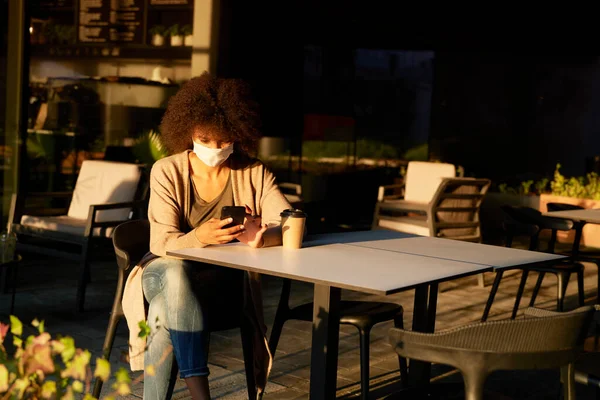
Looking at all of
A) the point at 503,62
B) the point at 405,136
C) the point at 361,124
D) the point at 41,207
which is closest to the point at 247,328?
the point at 41,207

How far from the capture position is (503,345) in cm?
231

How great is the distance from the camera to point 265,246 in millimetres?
3271

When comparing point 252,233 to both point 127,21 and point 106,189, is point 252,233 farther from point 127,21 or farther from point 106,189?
point 127,21

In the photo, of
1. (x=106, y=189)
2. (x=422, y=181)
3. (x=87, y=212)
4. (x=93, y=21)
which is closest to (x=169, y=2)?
(x=93, y=21)

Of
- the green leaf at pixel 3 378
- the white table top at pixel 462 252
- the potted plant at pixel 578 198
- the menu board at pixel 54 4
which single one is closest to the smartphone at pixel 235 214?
the white table top at pixel 462 252

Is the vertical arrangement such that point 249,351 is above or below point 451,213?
below

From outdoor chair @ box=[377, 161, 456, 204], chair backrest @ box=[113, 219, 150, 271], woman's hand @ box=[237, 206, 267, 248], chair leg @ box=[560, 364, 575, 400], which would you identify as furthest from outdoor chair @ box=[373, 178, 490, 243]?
chair leg @ box=[560, 364, 575, 400]

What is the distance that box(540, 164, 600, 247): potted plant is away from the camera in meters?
9.40

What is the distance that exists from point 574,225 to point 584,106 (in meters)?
8.13

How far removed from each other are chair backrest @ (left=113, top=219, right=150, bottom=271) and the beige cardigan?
104 mm

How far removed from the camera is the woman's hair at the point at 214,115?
3523 mm

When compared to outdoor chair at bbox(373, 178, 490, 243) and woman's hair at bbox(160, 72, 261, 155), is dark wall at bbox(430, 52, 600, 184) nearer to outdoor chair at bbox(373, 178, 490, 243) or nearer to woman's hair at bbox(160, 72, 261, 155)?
outdoor chair at bbox(373, 178, 490, 243)

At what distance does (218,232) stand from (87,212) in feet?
11.7

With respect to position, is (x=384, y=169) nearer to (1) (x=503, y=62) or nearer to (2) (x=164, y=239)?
(1) (x=503, y=62)
